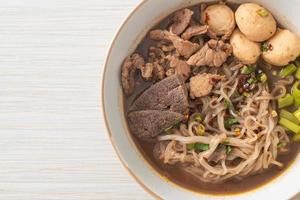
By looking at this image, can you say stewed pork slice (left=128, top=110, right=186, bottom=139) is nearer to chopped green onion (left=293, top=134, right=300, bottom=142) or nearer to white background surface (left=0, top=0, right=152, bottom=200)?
white background surface (left=0, top=0, right=152, bottom=200)

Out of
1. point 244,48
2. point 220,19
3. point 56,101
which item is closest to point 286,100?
point 244,48

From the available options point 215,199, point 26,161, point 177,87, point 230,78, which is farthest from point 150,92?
point 26,161

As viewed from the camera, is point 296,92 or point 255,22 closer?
point 255,22

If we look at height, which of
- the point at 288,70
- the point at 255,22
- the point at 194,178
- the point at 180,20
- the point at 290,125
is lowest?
the point at 194,178

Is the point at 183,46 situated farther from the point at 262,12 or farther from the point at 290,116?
the point at 290,116

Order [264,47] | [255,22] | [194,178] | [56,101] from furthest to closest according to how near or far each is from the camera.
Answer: [56,101] → [194,178] → [264,47] → [255,22]

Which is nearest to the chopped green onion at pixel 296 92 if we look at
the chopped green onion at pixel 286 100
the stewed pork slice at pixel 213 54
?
the chopped green onion at pixel 286 100

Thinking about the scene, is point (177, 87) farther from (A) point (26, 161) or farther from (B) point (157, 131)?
(A) point (26, 161)

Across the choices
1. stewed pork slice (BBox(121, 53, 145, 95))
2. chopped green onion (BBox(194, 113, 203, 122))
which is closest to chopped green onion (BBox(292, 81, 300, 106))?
chopped green onion (BBox(194, 113, 203, 122))
